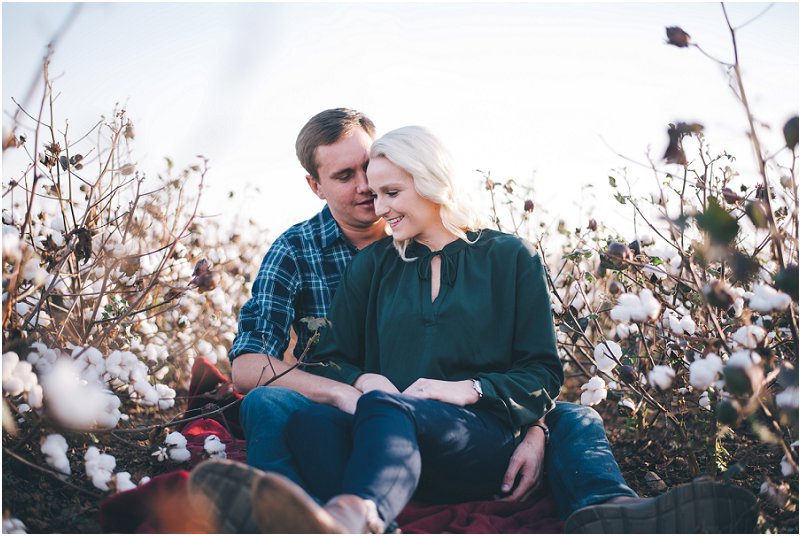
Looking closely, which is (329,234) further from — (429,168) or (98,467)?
(98,467)

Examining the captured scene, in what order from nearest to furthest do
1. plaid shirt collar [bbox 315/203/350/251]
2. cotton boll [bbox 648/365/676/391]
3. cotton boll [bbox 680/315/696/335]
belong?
cotton boll [bbox 648/365/676/391]
cotton boll [bbox 680/315/696/335]
plaid shirt collar [bbox 315/203/350/251]

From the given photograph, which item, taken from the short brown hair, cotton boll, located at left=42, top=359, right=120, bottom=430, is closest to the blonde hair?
the short brown hair

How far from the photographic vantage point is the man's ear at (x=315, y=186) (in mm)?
2958

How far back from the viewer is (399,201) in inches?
90.2

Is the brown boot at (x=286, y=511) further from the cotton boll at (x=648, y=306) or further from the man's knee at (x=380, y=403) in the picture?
the cotton boll at (x=648, y=306)

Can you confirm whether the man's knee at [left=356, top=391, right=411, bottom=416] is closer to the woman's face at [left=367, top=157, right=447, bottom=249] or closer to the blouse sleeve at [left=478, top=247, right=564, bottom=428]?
the blouse sleeve at [left=478, top=247, right=564, bottom=428]

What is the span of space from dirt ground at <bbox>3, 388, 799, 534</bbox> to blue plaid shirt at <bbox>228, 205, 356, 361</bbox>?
1.83 ft

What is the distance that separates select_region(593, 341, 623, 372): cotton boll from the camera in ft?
7.80

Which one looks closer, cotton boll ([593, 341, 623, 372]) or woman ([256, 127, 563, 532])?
woman ([256, 127, 563, 532])

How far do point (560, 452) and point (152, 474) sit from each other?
4.63 feet

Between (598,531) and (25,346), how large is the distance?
1568mm

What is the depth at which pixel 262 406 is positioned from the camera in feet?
6.64

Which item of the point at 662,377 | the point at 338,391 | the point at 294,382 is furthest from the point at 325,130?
the point at 662,377

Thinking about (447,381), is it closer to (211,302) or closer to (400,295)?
(400,295)
